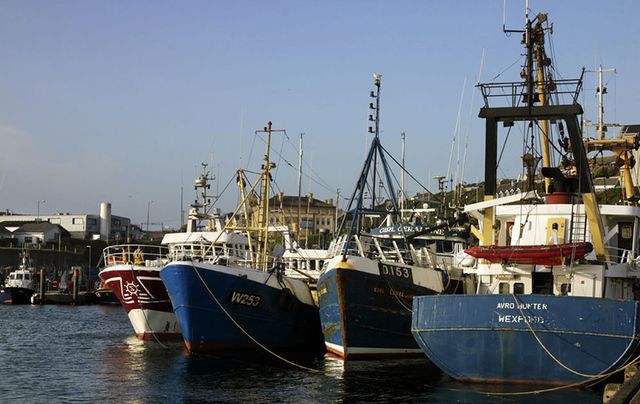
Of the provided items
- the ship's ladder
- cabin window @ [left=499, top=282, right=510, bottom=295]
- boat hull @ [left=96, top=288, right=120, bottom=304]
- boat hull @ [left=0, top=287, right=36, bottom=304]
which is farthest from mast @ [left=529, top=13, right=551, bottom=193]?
boat hull @ [left=0, top=287, right=36, bottom=304]

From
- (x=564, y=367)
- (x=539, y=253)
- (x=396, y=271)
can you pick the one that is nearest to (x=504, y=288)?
(x=539, y=253)

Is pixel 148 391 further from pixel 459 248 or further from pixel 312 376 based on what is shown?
pixel 459 248

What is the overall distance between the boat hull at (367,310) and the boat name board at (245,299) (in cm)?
418

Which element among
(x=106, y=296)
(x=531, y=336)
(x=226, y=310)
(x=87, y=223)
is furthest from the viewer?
(x=87, y=223)

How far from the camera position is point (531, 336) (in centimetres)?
2181

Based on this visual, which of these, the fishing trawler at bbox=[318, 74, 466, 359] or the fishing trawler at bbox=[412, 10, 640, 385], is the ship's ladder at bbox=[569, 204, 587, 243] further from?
the fishing trawler at bbox=[318, 74, 466, 359]

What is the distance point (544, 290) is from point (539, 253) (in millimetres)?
1925

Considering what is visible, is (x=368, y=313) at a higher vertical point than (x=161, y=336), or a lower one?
higher

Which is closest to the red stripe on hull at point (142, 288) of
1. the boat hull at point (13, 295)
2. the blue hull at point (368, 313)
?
the blue hull at point (368, 313)

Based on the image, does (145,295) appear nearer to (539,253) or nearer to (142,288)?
(142,288)

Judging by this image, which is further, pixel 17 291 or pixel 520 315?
pixel 17 291

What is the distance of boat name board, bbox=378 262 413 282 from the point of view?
90.4 feet

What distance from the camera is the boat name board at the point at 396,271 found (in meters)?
27.6

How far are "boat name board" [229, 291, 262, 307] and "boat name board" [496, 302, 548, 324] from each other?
12.1 metres
